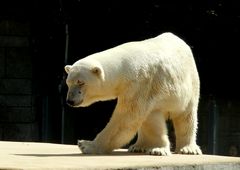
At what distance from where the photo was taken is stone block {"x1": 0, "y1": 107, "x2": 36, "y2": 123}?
45.5 feet

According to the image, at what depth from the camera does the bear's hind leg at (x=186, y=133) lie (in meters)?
7.47

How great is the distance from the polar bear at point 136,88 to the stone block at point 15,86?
22.4 ft

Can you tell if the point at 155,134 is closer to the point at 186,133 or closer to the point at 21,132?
the point at 186,133

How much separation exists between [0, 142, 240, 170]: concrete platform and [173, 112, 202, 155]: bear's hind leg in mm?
220

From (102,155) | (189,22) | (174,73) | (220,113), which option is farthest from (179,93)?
(189,22)

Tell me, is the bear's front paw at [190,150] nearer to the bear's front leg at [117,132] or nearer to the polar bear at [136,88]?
the polar bear at [136,88]

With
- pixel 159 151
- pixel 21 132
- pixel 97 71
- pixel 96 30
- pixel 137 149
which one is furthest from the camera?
pixel 96 30

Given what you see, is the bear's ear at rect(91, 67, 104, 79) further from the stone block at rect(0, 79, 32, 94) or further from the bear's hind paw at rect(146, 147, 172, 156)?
the stone block at rect(0, 79, 32, 94)

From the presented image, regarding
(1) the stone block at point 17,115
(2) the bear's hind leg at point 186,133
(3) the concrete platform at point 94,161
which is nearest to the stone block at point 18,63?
(1) the stone block at point 17,115

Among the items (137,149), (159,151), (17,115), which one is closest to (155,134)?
(159,151)

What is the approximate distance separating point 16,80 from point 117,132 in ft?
23.7

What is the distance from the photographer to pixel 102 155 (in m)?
6.86

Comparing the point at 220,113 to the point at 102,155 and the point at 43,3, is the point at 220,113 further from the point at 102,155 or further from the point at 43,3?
the point at 102,155

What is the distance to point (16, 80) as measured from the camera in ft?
46.0
